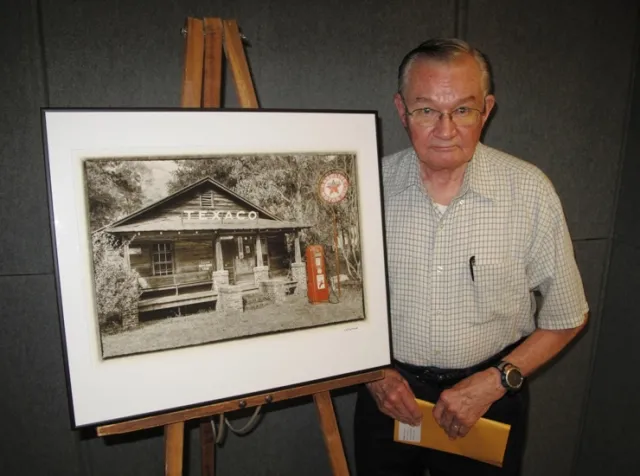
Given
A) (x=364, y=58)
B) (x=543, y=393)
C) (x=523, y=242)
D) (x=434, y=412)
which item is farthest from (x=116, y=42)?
(x=543, y=393)

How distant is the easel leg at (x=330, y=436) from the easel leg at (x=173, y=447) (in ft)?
1.18

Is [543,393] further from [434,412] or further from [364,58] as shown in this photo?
[364,58]

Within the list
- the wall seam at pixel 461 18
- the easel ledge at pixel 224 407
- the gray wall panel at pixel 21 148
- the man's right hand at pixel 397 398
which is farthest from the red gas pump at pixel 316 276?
the wall seam at pixel 461 18

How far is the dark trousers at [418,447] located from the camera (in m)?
1.22

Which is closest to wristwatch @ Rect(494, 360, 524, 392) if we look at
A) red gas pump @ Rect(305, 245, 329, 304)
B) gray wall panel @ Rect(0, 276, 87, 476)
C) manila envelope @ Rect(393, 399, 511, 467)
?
manila envelope @ Rect(393, 399, 511, 467)

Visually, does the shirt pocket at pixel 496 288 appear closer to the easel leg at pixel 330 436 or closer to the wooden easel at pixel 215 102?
the wooden easel at pixel 215 102

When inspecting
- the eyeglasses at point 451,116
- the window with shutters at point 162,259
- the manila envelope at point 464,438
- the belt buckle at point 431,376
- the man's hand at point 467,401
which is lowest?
the manila envelope at point 464,438

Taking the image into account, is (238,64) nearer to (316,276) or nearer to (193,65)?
(193,65)

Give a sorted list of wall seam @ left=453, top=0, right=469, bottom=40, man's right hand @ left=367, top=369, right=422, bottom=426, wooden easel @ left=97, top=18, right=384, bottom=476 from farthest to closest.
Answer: wall seam @ left=453, top=0, right=469, bottom=40
man's right hand @ left=367, top=369, right=422, bottom=426
wooden easel @ left=97, top=18, right=384, bottom=476

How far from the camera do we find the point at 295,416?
5.49ft

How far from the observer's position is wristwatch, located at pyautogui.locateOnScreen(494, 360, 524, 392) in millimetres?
1153

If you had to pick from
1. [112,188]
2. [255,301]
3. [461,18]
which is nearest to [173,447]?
[255,301]

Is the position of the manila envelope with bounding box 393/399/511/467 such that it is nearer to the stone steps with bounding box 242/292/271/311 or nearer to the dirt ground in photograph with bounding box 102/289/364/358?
the dirt ground in photograph with bounding box 102/289/364/358

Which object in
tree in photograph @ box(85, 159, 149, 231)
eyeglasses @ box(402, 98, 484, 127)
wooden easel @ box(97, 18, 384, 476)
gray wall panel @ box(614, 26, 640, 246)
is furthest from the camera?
gray wall panel @ box(614, 26, 640, 246)
